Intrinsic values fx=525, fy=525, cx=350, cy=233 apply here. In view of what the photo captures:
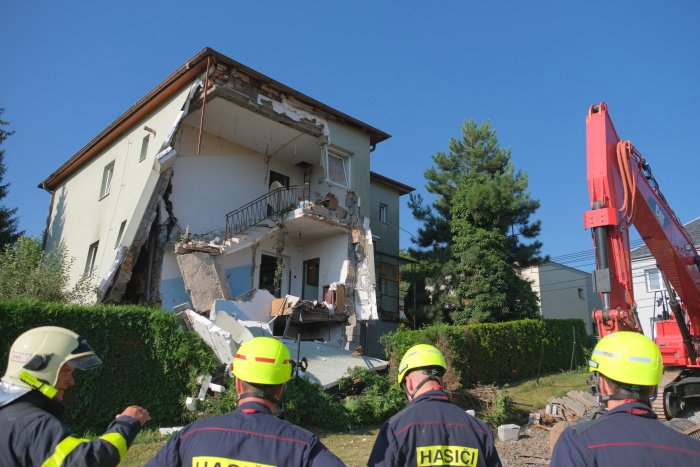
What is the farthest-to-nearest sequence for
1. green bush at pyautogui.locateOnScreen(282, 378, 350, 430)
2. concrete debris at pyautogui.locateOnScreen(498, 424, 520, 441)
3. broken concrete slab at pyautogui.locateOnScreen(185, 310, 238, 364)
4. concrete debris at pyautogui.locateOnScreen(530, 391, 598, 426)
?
1. concrete debris at pyautogui.locateOnScreen(530, 391, 598, 426)
2. broken concrete slab at pyautogui.locateOnScreen(185, 310, 238, 364)
3. green bush at pyautogui.locateOnScreen(282, 378, 350, 430)
4. concrete debris at pyautogui.locateOnScreen(498, 424, 520, 441)

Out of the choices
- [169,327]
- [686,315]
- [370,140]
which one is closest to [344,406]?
[169,327]

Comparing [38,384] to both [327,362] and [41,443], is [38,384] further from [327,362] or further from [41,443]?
[327,362]

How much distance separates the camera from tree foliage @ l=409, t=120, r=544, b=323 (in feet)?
65.4

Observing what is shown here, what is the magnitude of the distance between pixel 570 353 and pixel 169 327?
52.1 ft

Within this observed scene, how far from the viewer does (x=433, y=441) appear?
308 cm

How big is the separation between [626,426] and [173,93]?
A: 17791mm

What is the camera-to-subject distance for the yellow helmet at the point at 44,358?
2.74 meters

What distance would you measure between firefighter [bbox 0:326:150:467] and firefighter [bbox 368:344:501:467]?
1431 millimetres

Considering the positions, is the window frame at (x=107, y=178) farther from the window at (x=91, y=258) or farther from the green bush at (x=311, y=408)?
the green bush at (x=311, y=408)

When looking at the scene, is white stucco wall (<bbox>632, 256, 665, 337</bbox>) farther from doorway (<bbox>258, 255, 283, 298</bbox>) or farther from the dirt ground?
the dirt ground

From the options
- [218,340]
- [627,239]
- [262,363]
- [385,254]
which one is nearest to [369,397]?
[218,340]

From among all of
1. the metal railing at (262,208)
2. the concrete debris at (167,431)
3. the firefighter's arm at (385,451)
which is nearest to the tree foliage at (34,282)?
the metal railing at (262,208)

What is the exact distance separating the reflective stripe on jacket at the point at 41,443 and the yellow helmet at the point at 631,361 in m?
2.58

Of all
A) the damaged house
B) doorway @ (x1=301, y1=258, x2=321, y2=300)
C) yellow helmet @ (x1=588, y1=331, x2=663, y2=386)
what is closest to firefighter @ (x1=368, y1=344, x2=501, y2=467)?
yellow helmet @ (x1=588, y1=331, x2=663, y2=386)
